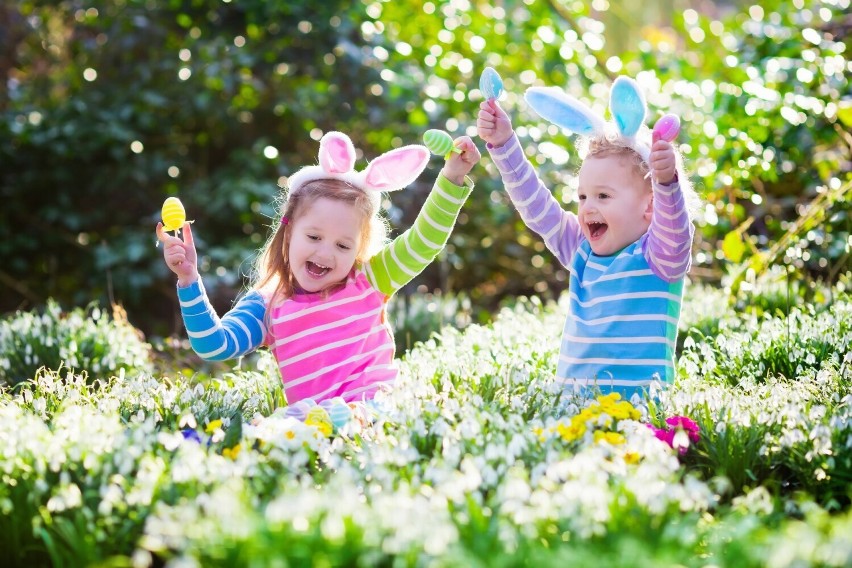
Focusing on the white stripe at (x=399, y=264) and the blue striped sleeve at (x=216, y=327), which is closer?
the blue striped sleeve at (x=216, y=327)

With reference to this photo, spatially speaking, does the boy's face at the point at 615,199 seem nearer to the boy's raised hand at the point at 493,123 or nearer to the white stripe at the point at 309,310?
the boy's raised hand at the point at 493,123

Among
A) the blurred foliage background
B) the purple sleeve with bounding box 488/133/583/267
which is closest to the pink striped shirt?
the purple sleeve with bounding box 488/133/583/267

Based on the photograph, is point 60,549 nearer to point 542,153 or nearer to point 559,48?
point 542,153

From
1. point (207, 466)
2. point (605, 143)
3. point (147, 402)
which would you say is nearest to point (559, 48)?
point (605, 143)

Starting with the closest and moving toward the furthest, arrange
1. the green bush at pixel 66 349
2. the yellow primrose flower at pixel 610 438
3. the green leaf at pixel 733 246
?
the yellow primrose flower at pixel 610 438
the green bush at pixel 66 349
the green leaf at pixel 733 246

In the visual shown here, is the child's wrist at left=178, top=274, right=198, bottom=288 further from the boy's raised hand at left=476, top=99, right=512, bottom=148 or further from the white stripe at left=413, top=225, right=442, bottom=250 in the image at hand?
the boy's raised hand at left=476, top=99, right=512, bottom=148

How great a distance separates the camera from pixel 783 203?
5.40 meters

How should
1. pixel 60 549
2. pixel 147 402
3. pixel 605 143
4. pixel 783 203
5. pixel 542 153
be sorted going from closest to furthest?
1. pixel 60 549
2. pixel 147 402
3. pixel 605 143
4. pixel 783 203
5. pixel 542 153

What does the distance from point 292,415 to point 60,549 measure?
3.59ft

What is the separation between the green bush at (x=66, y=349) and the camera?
3.82 m

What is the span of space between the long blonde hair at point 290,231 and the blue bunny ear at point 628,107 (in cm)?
90

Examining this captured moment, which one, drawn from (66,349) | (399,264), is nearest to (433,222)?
(399,264)

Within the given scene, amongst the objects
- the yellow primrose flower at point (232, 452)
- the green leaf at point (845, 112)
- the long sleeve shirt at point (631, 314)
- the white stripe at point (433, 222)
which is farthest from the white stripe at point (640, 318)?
the green leaf at point (845, 112)

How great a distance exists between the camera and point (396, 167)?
3.30 meters
